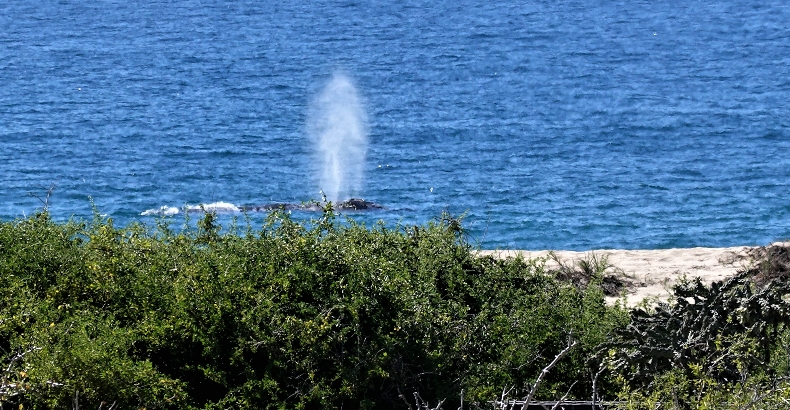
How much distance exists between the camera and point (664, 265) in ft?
54.7

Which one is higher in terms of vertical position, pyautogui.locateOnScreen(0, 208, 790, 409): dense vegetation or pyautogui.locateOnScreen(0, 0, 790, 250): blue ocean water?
pyautogui.locateOnScreen(0, 0, 790, 250): blue ocean water

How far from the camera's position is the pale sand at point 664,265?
48.5 feet

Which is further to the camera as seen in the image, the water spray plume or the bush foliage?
the water spray plume

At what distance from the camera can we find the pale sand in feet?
48.5

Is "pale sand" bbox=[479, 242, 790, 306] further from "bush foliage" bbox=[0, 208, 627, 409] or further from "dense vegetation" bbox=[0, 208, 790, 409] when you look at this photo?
"bush foliage" bbox=[0, 208, 627, 409]

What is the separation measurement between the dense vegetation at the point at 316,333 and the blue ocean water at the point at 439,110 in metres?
12.0

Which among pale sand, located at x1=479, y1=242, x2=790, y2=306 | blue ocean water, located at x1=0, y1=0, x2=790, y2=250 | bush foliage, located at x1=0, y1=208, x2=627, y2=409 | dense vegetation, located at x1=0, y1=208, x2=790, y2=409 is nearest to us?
bush foliage, located at x1=0, y1=208, x2=627, y2=409

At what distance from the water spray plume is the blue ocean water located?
0.48m

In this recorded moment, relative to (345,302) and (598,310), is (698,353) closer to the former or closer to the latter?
(598,310)

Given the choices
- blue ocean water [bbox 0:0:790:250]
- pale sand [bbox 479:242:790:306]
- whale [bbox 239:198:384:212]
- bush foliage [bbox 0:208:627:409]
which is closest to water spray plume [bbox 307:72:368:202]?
blue ocean water [bbox 0:0:790:250]

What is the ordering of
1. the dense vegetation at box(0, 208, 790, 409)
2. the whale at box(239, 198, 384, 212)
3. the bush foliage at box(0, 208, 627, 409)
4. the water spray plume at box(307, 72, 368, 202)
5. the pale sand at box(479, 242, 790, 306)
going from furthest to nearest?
the water spray plume at box(307, 72, 368, 202), the whale at box(239, 198, 384, 212), the pale sand at box(479, 242, 790, 306), the dense vegetation at box(0, 208, 790, 409), the bush foliage at box(0, 208, 627, 409)

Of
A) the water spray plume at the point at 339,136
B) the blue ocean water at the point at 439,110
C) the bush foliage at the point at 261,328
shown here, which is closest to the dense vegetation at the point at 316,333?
the bush foliage at the point at 261,328

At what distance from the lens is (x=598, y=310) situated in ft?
30.6

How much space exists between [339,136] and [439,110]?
13.2ft
